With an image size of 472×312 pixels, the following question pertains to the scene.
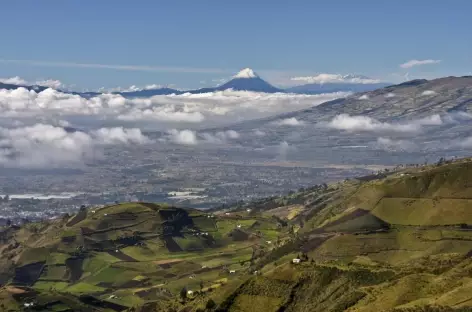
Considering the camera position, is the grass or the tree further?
the tree

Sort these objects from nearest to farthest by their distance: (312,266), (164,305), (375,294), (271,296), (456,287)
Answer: (456,287) → (375,294) → (271,296) → (312,266) → (164,305)

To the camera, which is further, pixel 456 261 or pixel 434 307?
pixel 456 261

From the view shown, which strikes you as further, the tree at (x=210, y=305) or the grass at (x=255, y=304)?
the tree at (x=210, y=305)

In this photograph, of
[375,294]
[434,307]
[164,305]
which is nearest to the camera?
[434,307]

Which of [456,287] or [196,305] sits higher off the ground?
[456,287]

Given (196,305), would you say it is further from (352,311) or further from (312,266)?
(352,311)

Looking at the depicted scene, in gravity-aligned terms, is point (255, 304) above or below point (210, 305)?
above

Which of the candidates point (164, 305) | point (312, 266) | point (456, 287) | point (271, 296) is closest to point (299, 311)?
point (271, 296)

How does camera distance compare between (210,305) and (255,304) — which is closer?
(255,304)

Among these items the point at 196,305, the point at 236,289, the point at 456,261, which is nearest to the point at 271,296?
the point at 236,289
